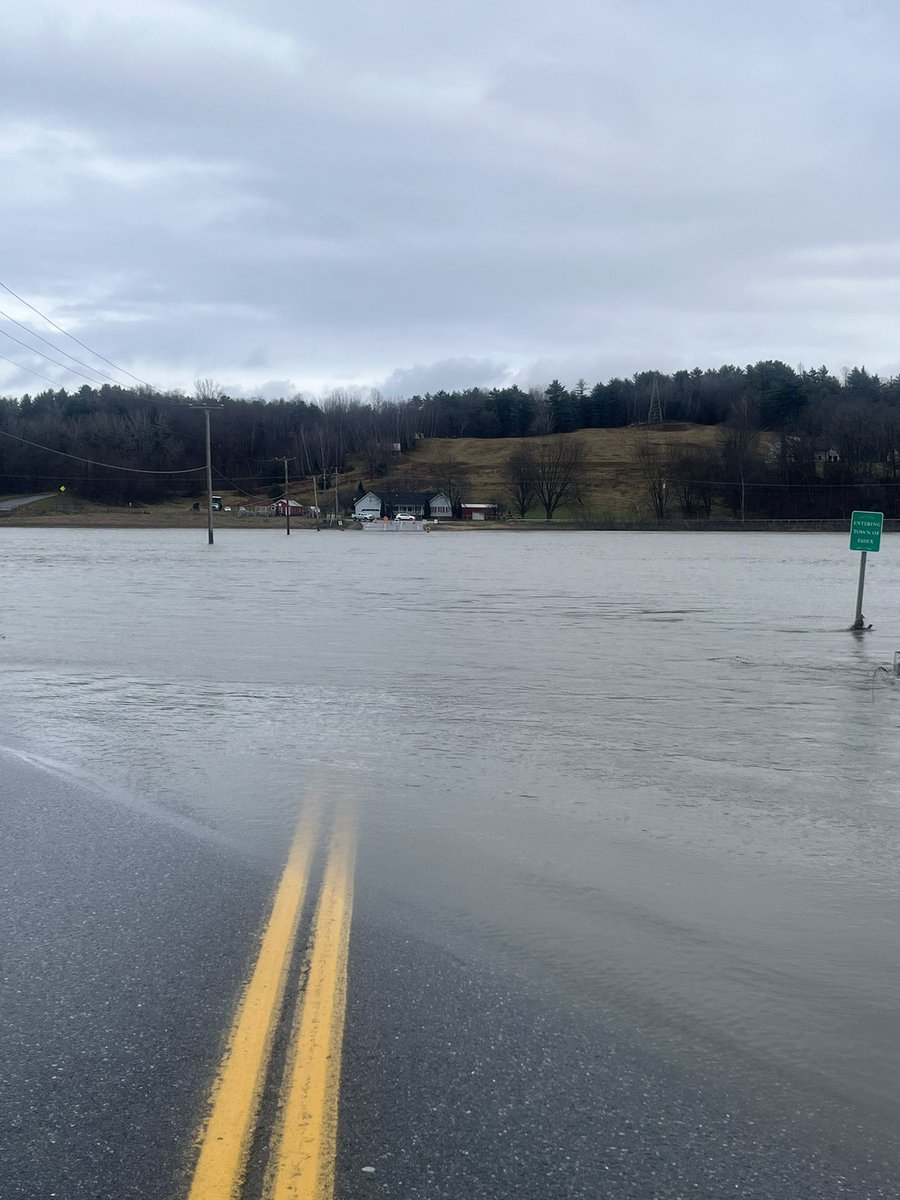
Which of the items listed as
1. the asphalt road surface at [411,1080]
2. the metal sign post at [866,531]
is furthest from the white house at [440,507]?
the asphalt road surface at [411,1080]

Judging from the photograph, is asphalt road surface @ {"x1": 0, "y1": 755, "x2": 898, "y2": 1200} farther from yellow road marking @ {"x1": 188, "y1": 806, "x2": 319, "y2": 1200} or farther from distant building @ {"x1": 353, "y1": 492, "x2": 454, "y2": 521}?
distant building @ {"x1": 353, "y1": 492, "x2": 454, "y2": 521}

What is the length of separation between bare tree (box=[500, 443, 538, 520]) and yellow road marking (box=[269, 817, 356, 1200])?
6353 inches

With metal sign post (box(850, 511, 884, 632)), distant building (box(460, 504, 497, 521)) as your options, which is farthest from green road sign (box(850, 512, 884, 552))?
distant building (box(460, 504, 497, 521))

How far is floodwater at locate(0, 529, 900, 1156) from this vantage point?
4914mm

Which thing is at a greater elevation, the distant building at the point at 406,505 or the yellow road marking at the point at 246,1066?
the distant building at the point at 406,505

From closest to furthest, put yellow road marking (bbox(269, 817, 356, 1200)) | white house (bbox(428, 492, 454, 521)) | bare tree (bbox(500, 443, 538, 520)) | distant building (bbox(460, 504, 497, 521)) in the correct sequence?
1. yellow road marking (bbox(269, 817, 356, 1200))
2. distant building (bbox(460, 504, 497, 521))
3. bare tree (bbox(500, 443, 538, 520))
4. white house (bbox(428, 492, 454, 521))

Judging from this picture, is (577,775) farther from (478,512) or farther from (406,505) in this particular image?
(406,505)

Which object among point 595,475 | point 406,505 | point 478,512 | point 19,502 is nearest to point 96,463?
point 19,502

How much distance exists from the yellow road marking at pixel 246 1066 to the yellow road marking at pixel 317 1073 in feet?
0.34

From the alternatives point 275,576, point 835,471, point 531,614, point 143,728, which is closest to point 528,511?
point 835,471

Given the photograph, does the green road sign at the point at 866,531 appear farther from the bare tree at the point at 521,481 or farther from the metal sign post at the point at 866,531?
the bare tree at the point at 521,481

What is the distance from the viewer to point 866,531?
2152cm

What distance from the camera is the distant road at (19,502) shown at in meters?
154

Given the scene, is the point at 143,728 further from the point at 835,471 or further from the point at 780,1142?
the point at 835,471
